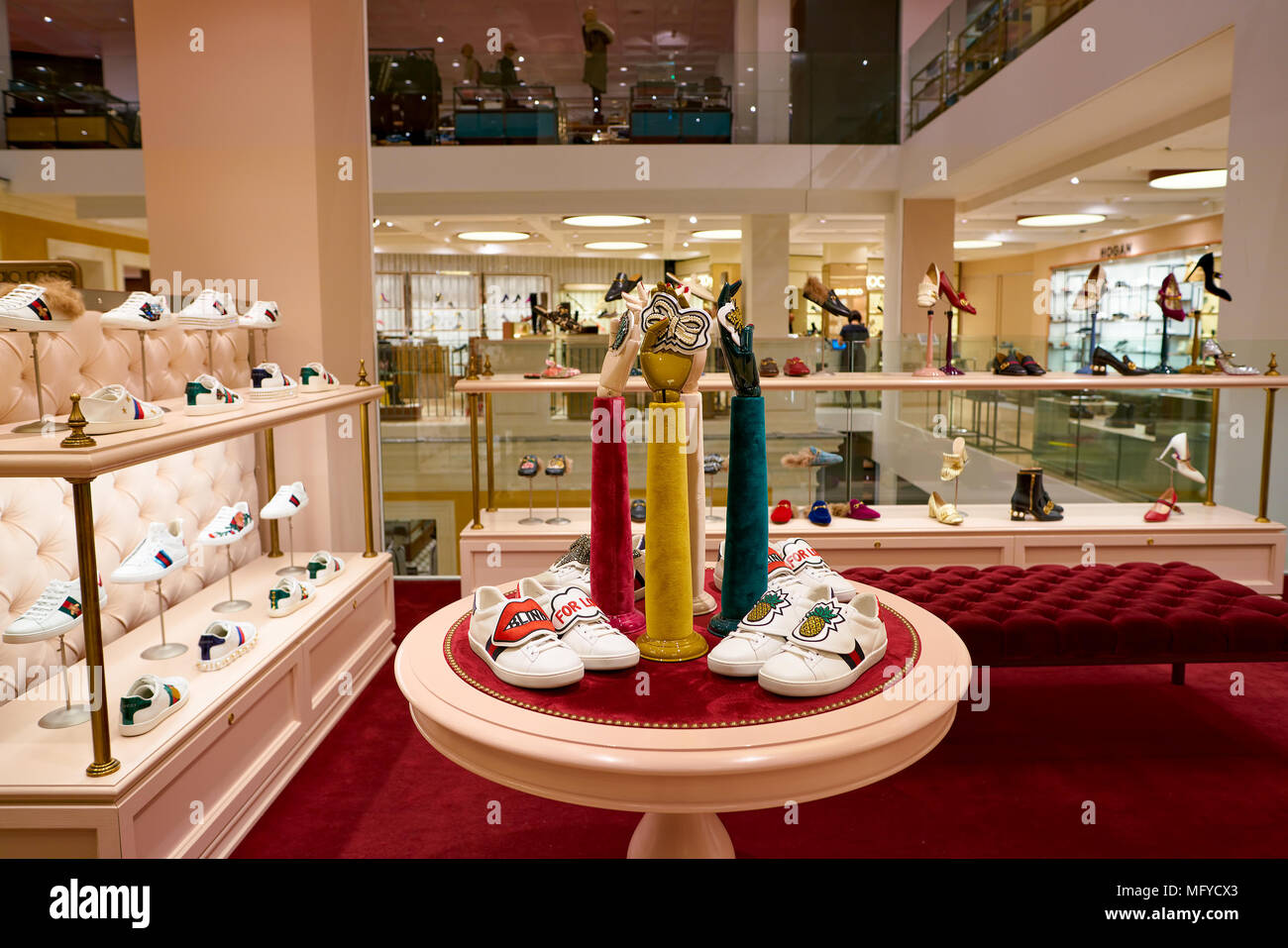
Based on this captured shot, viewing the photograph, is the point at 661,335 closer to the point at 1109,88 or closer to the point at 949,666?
the point at 949,666

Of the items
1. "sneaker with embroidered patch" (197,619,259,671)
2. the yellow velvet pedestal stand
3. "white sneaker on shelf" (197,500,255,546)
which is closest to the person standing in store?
"white sneaker on shelf" (197,500,255,546)

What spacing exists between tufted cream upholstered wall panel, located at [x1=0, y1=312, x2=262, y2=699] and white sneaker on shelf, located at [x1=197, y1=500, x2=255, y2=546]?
0.24 m

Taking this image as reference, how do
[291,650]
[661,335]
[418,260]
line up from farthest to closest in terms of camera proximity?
[418,260], [291,650], [661,335]

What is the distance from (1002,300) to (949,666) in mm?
22095

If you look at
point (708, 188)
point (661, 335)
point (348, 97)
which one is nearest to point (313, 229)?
point (348, 97)

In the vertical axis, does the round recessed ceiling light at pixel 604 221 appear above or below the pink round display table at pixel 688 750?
above

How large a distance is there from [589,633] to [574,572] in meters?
0.34

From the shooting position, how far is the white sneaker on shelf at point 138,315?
266 cm

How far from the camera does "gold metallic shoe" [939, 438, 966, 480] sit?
455 cm

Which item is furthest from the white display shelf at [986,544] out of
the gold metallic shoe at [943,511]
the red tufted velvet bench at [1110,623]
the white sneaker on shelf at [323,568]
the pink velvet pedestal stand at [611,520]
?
the pink velvet pedestal stand at [611,520]

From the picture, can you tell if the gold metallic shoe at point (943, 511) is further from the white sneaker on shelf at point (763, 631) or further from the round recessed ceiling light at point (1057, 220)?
the round recessed ceiling light at point (1057, 220)

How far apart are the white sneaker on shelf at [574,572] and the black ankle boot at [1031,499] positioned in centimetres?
306

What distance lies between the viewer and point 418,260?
18.6 meters

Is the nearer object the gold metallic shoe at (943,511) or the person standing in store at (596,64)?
the gold metallic shoe at (943,511)
